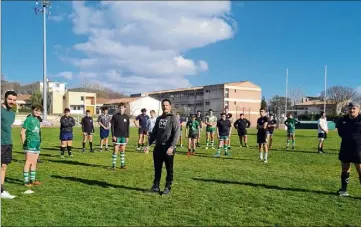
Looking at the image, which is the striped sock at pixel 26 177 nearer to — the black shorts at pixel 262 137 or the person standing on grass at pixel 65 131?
the person standing on grass at pixel 65 131

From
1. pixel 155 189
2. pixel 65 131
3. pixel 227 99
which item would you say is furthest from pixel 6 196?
pixel 227 99

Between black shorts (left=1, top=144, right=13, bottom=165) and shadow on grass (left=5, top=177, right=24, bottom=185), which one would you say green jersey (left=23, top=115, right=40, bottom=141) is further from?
shadow on grass (left=5, top=177, right=24, bottom=185)

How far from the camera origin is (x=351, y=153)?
7.78 meters

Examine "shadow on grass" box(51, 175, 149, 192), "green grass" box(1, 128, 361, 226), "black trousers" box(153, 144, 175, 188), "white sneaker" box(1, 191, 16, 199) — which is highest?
"black trousers" box(153, 144, 175, 188)

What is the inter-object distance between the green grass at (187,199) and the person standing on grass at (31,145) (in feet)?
1.14

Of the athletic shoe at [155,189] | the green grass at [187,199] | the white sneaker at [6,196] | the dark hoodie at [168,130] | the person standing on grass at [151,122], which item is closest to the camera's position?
the green grass at [187,199]

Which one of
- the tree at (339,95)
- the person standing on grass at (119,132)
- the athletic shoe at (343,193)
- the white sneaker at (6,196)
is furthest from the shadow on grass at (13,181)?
the tree at (339,95)

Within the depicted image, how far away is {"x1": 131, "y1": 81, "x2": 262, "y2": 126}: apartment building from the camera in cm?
8462

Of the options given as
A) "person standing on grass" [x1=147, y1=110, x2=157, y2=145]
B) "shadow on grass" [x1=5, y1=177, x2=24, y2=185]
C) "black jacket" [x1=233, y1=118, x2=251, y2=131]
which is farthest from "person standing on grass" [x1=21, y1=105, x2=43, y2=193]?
"black jacket" [x1=233, y1=118, x2=251, y2=131]

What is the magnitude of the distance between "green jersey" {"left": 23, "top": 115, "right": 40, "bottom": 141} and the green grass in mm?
1261

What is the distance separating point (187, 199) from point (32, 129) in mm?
4473

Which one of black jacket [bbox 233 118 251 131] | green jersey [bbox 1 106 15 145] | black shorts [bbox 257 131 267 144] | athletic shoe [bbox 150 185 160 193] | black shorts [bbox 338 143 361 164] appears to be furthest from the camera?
black jacket [bbox 233 118 251 131]

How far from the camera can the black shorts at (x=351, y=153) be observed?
771cm

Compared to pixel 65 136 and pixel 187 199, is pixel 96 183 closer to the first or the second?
pixel 187 199
